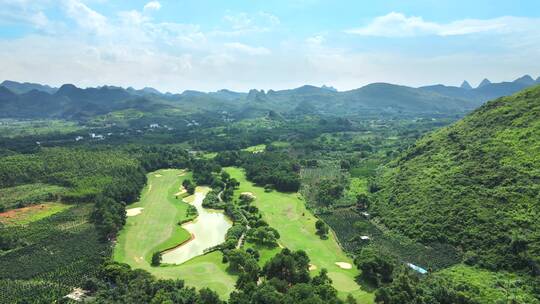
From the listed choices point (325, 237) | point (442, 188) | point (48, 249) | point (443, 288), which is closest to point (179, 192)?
point (48, 249)

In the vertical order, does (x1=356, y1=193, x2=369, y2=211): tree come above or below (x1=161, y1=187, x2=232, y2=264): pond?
above

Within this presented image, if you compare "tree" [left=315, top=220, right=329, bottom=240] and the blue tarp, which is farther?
"tree" [left=315, top=220, right=329, bottom=240]

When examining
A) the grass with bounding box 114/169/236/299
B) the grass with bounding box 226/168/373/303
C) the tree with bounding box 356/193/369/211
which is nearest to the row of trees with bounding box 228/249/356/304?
the grass with bounding box 114/169/236/299

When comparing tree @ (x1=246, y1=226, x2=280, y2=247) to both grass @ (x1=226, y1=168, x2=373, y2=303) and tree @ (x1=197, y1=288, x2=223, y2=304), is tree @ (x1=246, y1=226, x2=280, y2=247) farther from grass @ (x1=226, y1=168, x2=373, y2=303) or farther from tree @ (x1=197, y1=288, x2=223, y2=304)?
tree @ (x1=197, y1=288, x2=223, y2=304)

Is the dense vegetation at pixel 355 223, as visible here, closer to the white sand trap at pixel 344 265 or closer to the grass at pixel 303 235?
the grass at pixel 303 235

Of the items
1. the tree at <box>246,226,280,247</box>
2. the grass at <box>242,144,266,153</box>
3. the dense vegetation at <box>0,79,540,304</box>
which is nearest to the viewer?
the dense vegetation at <box>0,79,540,304</box>

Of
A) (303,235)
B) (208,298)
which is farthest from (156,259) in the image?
(303,235)

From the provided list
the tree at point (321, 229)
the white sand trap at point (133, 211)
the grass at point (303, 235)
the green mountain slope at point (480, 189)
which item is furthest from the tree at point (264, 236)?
the white sand trap at point (133, 211)
